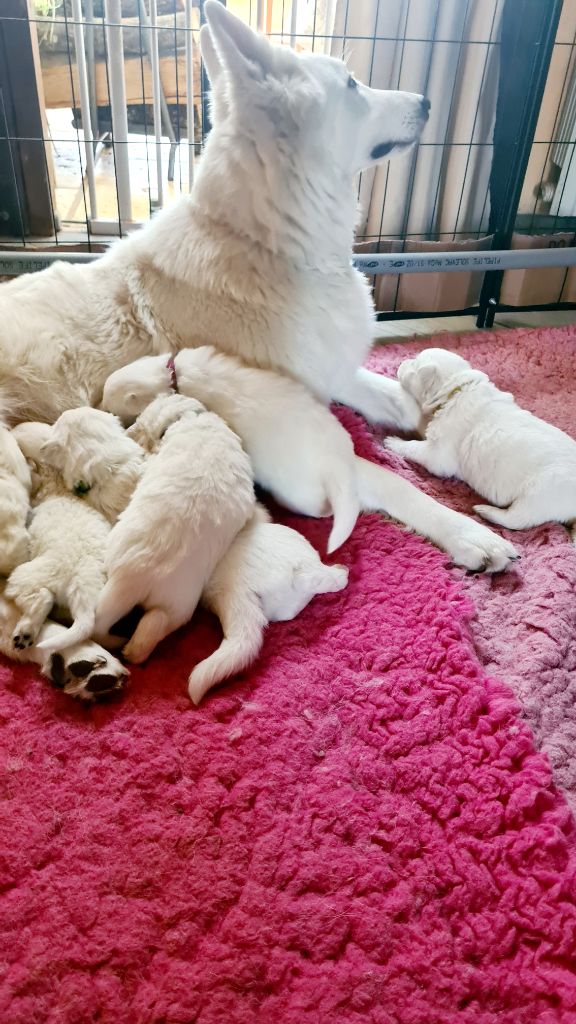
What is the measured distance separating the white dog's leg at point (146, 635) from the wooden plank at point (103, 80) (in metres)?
3.39

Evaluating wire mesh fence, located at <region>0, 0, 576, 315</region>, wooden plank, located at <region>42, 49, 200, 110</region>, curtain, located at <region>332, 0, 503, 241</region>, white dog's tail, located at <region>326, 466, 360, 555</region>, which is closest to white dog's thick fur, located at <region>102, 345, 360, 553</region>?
white dog's tail, located at <region>326, 466, 360, 555</region>

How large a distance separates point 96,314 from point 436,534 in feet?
3.43

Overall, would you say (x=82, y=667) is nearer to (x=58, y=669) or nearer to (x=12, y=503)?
(x=58, y=669)

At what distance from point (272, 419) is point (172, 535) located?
452 millimetres

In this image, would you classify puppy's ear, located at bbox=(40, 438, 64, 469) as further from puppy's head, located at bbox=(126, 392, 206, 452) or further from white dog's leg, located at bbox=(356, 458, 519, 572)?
white dog's leg, located at bbox=(356, 458, 519, 572)

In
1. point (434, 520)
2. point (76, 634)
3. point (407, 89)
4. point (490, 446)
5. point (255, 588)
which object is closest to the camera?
point (76, 634)

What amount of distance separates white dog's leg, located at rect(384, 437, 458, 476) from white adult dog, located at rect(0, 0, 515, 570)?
0.26 m

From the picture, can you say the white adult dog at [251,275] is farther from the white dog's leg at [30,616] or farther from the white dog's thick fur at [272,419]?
the white dog's leg at [30,616]

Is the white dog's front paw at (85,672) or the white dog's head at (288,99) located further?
the white dog's head at (288,99)

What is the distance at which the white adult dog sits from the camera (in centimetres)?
165

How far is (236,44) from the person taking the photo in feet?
5.16

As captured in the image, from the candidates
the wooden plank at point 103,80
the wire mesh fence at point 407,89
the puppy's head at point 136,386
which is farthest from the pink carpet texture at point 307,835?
the wooden plank at point 103,80

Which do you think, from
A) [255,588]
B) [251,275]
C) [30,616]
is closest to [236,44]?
[251,275]

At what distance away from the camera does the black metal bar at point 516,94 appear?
2910 millimetres
